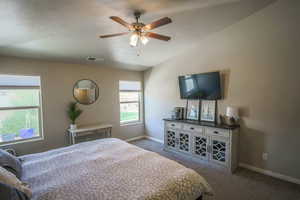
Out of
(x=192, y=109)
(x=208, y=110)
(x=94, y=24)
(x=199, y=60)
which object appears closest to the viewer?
(x=94, y=24)

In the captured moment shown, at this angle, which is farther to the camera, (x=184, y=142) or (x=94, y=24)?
(x=184, y=142)

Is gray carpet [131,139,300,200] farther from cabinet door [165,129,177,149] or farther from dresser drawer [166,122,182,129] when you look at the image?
dresser drawer [166,122,182,129]

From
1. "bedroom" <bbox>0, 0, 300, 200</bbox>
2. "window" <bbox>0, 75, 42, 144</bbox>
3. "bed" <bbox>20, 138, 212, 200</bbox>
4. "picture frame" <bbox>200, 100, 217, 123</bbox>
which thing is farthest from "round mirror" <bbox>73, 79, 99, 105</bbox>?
"picture frame" <bbox>200, 100, 217, 123</bbox>

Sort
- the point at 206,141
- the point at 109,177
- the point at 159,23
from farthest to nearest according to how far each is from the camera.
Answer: the point at 206,141
the point at 159,23
the point at 109,177

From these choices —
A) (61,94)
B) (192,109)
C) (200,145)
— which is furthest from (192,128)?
(61,94)

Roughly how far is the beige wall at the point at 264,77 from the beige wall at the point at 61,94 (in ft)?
8.93

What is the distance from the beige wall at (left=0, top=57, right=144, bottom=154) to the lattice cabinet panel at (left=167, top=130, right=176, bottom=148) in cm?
163

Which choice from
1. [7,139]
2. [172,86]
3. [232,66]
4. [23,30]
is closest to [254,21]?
[232,66]

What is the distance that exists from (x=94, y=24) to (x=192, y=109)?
2.92 m

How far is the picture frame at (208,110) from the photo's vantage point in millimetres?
3607

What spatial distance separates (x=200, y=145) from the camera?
3438mm

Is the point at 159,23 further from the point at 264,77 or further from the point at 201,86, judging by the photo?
the point at 264,77

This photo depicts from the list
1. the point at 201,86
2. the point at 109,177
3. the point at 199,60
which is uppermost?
the point at 199,60

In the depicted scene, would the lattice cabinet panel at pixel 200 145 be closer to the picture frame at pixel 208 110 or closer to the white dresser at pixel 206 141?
the white dresser at pixel 206 141
